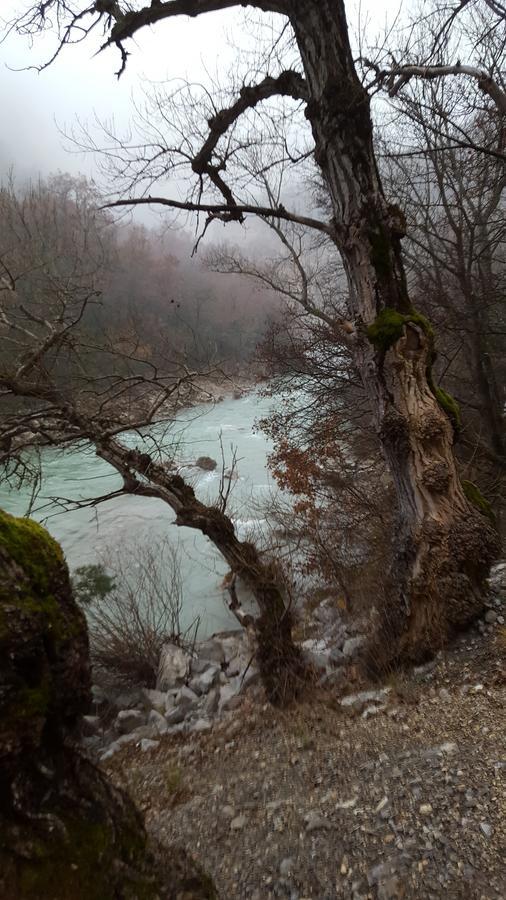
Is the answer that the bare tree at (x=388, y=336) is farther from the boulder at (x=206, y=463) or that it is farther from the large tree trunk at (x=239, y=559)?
the boulder at (x=206, y=463)

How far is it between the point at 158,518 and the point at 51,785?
1041 cm

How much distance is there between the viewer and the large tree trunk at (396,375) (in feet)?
11.7

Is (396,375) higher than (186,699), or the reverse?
(396,375)

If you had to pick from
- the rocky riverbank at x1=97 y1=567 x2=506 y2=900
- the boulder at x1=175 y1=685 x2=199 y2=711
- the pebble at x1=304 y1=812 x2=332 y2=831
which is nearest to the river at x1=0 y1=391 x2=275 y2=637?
the boulder at x1=175 y1=685 x2=199 y2=711

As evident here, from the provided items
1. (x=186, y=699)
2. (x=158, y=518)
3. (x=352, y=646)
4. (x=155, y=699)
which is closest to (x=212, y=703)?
(x=186, y=699)

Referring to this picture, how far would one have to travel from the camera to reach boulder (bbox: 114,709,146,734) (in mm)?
5391

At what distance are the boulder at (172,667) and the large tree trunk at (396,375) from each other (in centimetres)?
327

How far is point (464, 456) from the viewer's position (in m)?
8.87

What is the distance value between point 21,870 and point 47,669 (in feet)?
1.52

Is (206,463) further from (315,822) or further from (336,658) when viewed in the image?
(315,822)

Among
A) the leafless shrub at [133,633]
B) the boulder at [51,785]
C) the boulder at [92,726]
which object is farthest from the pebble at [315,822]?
the leafless shrub at [133,633]

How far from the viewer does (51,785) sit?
1256mm

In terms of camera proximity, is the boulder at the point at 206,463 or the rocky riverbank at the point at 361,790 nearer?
the rocky riverbank at the point at 361,790

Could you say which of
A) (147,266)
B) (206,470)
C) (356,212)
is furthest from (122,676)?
(147,266)
